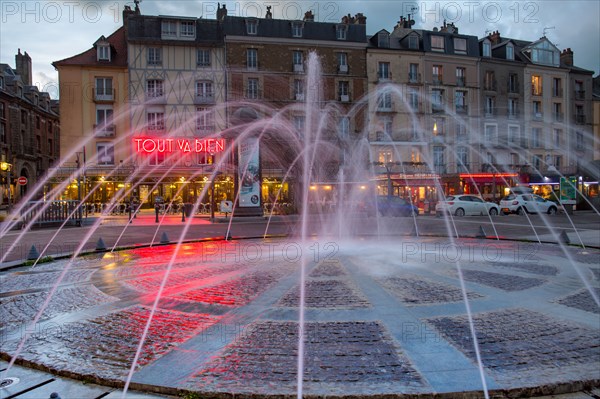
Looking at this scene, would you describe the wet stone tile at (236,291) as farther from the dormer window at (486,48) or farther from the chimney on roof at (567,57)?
the chimney on roof at (567,57)

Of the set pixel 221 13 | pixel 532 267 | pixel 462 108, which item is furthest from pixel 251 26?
pixel 532 267

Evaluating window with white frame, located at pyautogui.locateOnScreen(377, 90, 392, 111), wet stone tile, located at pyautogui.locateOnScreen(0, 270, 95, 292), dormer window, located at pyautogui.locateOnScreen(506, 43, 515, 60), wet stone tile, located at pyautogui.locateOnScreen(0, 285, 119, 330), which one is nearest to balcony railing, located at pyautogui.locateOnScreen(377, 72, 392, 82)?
window with white frame, located at pyautogui.locateOnScreen(377, 90, 392, 111)

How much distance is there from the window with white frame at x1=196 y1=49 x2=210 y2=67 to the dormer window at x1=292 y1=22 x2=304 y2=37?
27.9 feet

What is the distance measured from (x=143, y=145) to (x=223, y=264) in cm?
3055

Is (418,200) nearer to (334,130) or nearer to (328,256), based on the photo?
(334,130)

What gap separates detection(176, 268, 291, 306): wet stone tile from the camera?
22.7ft

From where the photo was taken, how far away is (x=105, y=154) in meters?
39.8

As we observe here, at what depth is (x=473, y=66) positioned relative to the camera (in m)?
46.1

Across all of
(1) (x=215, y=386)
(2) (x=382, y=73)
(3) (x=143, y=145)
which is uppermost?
(2) (x=382, y=73)

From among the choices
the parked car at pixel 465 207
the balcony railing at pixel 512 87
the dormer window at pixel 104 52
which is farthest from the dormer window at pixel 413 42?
the dormer window at pixel 104 52

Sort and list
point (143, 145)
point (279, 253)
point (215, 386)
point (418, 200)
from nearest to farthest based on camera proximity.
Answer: point (215, 386) < point (279, 253) < point (143, 145) < point (418, 200)

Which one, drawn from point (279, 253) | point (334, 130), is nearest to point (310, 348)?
point (279, 253)

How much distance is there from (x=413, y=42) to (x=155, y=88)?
85.5 feet

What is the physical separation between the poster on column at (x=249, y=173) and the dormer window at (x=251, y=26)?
690 inches
